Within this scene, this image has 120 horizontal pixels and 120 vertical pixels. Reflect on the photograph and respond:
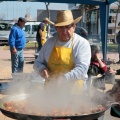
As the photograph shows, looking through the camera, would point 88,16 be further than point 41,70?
Yes

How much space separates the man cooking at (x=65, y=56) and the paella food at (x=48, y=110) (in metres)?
0.33

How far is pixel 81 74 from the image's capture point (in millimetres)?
A: 3408

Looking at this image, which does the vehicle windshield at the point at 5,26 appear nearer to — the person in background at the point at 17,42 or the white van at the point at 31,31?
the white van at the point at 31,31

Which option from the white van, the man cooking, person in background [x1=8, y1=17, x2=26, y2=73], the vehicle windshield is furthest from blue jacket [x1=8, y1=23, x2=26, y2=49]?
the white van

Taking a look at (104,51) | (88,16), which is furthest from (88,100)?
(88,16)

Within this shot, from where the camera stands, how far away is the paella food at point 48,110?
9.79 feet

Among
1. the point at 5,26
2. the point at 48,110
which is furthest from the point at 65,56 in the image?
the point at 5,26

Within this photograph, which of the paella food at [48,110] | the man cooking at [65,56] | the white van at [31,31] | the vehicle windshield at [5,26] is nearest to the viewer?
the paella food at [48,110]

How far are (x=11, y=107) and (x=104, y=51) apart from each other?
7.29 metres

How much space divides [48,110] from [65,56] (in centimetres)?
60

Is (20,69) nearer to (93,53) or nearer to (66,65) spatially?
(93,53)

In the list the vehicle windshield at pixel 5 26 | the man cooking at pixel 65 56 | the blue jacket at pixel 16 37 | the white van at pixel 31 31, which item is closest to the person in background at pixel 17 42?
the blue jacket at pixel 16 37

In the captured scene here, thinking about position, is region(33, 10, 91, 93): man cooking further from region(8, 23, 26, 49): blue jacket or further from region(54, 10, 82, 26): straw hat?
region(8, 23, 26, 49): blue jacket

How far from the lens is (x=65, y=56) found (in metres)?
3.47
